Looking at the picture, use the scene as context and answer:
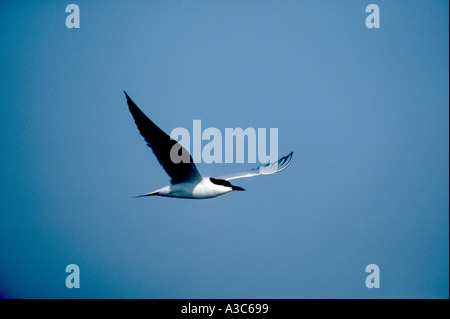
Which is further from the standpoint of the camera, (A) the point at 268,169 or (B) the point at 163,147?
(A) the point at 268,169

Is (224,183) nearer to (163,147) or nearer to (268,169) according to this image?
(163,147)

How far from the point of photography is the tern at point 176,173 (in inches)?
141

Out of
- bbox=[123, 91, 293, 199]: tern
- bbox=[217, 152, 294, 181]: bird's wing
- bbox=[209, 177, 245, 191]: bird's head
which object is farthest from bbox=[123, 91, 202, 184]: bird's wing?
bbox=[217, 152, 294, 181]: bird's wing

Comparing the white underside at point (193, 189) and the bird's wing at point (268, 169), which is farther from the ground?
the bird's wing at point (268, 169)

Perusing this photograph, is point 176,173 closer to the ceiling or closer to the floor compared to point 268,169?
closer to the floor

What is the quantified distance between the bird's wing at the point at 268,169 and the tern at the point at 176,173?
78mm

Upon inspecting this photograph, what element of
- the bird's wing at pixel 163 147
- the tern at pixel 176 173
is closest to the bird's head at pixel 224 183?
the tern at pixel 176 173

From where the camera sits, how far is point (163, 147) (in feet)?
12.3

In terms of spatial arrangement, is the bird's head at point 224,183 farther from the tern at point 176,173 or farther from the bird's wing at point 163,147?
the bird's wing at point 163,147

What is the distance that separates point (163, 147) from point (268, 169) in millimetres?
1689

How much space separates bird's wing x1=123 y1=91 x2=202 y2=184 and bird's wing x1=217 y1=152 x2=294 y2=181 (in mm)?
707

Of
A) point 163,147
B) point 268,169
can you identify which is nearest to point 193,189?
point 163,147
